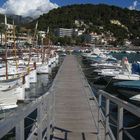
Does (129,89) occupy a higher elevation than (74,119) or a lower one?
lower

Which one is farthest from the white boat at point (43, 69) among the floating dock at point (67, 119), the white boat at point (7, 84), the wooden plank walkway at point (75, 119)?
the wooden plank walkway at point (75, 119)

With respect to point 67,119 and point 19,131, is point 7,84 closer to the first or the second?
point 67,119

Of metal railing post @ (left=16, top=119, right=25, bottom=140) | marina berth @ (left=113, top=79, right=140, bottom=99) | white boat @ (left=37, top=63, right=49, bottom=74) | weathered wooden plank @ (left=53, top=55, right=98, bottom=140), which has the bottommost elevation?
white boat @ (left=37, top=63, right=49, bottom=74)

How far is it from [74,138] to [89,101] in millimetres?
6958

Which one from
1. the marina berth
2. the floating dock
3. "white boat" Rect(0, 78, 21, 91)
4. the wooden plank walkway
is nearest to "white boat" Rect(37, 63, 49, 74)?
"white boat" Rect(0, 78, 21, 91)

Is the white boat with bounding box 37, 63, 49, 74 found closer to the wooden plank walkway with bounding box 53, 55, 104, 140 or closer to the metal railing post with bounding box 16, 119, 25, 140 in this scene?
the wooden plank walkway with bounding box 53, 55, 104, 140

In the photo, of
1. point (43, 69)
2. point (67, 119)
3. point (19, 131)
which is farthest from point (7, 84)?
point (43, 69)

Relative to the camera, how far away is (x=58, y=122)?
1126 centimetres

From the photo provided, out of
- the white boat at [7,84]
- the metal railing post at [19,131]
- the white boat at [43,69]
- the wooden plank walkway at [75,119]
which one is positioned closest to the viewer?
the metal railing post at [19,131]

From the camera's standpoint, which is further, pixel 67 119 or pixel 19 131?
pixel 67 119

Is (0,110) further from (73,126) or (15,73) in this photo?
(15,73)

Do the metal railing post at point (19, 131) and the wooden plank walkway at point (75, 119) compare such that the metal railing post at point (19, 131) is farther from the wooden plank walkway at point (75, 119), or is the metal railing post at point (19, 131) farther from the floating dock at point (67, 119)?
the wooden plank walkway at point (75, 119)

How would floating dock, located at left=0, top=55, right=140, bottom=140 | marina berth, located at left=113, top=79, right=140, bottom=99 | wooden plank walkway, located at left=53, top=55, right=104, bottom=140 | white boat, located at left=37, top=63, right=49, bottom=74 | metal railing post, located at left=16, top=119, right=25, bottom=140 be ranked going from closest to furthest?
metal railing post, located at left=16, top=119, right=25, bottom=140
floating dock, located at left=0, top=55, right=140, bottom=140
wooden plank walkway, located at left=53, top=55, right=104, bottom=140
marina berth, located at left=113, top=79, right=140, bottom=99
white boat, located at left=37, top=63, right=49, bottom=74

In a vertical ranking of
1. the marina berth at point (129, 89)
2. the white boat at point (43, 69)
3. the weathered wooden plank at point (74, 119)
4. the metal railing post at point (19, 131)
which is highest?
the metal railing post at point (19, 131)
